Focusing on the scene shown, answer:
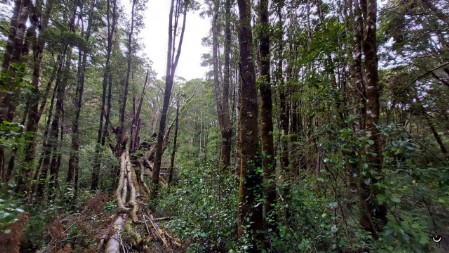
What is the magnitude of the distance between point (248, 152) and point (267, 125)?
2.62 feet

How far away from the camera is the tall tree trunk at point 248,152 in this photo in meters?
3.62

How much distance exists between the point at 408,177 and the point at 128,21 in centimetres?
1436

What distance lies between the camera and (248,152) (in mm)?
3889

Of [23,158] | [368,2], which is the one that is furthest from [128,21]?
[368,2]

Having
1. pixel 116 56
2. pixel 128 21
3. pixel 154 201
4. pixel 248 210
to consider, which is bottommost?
pixel 154 201

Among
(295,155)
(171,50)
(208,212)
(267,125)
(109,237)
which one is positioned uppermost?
(171,50)

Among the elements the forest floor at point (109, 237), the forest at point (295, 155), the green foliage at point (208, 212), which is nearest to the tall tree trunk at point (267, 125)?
the forest at point (295, 155)

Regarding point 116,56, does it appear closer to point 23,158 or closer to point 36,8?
point 36,8

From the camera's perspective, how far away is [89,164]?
9906 millimetres

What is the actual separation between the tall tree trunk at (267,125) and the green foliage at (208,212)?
71 cm

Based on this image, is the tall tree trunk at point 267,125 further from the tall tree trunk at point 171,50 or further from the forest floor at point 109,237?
the tall tree trunk at point 171,50

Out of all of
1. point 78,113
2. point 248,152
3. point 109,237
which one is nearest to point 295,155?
point 248,152

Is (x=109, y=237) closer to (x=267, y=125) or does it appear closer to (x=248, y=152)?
→ (x=248, y=152)

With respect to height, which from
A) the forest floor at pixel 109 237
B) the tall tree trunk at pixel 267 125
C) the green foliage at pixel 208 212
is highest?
the tall tree trunk at pixel 267 125
